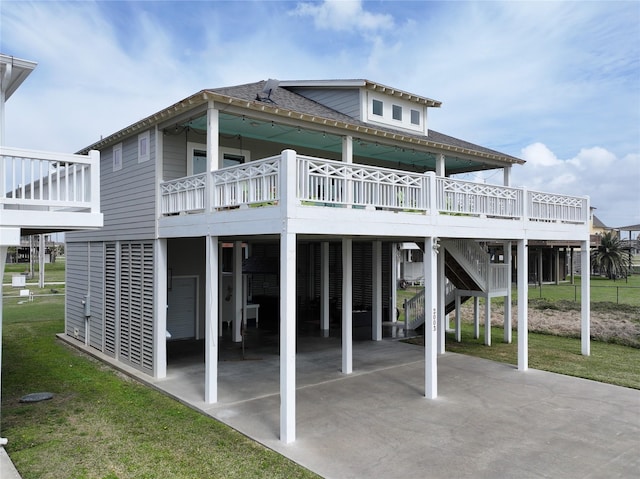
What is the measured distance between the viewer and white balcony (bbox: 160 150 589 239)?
7.69 meters

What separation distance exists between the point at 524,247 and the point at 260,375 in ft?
24.7

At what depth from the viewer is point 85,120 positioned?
2289 centimetres

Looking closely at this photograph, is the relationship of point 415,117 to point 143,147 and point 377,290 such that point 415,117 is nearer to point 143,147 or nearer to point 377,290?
point 377,290

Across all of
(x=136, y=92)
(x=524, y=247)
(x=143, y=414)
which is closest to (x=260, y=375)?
(x=143, y=414)

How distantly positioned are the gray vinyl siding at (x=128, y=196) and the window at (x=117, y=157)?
169 mm

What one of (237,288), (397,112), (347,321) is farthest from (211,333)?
(397,112)

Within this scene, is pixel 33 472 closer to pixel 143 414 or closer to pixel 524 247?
pixel 143 414

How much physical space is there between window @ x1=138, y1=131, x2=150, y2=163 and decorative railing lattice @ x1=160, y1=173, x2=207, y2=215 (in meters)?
1.21

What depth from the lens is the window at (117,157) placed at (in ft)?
42.3

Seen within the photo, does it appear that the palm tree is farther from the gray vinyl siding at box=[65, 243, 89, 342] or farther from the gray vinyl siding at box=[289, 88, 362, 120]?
the gray vinyl siding at box=[65, 243, 89, 342]

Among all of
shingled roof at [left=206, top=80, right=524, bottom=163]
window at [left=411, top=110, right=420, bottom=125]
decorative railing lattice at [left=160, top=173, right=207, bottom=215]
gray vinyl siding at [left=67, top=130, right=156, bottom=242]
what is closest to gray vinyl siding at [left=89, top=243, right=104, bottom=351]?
gray vinyl siding at [left=67, top=130, right=156, bottom=242]

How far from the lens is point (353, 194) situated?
8.58 meters

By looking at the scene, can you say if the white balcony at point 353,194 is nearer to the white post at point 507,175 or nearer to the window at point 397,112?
the white post at point 507,175

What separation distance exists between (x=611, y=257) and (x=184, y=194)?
40.8 m
